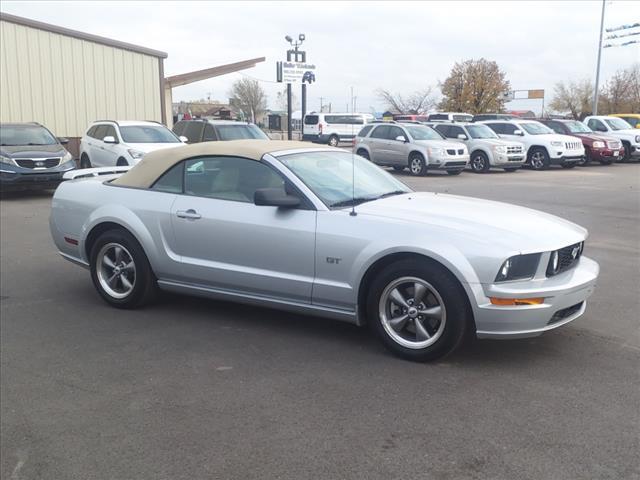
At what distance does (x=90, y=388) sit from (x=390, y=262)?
213 cm

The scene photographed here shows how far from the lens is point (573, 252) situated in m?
4.75

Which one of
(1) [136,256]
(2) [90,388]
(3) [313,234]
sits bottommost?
(2) [90,388]

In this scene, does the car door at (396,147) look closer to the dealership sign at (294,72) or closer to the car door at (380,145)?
the car door at (380,145)

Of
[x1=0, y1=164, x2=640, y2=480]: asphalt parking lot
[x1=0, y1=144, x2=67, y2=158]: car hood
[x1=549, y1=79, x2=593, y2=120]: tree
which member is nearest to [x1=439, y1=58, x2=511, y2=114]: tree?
[x1=549, y1=79, x2=593, y2=120]: tree

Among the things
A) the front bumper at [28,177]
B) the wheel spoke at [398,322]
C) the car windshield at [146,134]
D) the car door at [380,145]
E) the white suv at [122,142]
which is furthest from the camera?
the car door at [380,145]

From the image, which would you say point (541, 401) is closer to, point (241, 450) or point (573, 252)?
point (573, 252)

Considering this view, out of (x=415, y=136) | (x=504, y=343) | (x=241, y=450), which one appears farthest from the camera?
(x=415, y=136)

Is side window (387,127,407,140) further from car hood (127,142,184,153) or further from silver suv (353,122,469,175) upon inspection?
car hood (127,142,184,153)

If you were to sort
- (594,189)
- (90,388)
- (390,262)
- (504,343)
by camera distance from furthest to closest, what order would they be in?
(594,189), (504,343), (390,262), (90,388)

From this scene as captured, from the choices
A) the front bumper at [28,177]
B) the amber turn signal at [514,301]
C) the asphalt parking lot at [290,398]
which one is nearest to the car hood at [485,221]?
the amber turn signal at [514,301]

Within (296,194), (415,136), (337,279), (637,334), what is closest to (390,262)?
(337,279)

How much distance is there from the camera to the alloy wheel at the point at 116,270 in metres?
5.86

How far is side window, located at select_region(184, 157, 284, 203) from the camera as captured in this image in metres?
5.30

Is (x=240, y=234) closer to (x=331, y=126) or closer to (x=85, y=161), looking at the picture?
(x=85, y=161)
